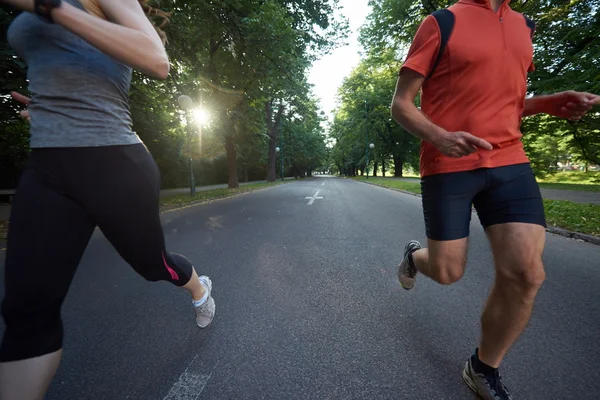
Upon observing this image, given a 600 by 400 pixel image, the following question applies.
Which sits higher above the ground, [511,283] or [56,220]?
[56,220]

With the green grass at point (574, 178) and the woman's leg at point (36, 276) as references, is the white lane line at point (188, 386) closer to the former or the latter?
the woman's leg at point (36, 276)

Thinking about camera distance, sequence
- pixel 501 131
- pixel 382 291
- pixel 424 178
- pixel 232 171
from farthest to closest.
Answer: pixel 232 171 < pixel 382 291 < pixel 424 178 < pixel 501 131

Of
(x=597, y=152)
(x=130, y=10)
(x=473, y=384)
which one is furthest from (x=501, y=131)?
(x=597, y=152)

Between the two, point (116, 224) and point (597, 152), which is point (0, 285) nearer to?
point (116, 224)

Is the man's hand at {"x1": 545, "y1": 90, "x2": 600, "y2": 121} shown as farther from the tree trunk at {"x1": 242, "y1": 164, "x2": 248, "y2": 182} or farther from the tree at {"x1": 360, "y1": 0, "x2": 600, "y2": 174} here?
the tree trunk at {"x1": 242, "y1": 164, "x2": 248, "y2": 182}

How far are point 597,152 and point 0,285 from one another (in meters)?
18.3

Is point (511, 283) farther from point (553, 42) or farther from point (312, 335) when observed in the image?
point (553, 42)

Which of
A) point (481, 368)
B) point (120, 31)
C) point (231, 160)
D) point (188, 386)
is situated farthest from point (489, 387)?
point (231, 160)

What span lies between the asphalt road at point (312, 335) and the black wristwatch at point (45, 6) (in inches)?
67.4

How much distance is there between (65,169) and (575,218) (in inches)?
331

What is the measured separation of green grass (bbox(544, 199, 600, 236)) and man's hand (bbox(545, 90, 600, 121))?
4.84 m

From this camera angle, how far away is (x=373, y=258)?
12.6 ft

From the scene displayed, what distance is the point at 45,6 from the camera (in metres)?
0.86

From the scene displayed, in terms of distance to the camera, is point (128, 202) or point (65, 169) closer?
point (65, 169)
